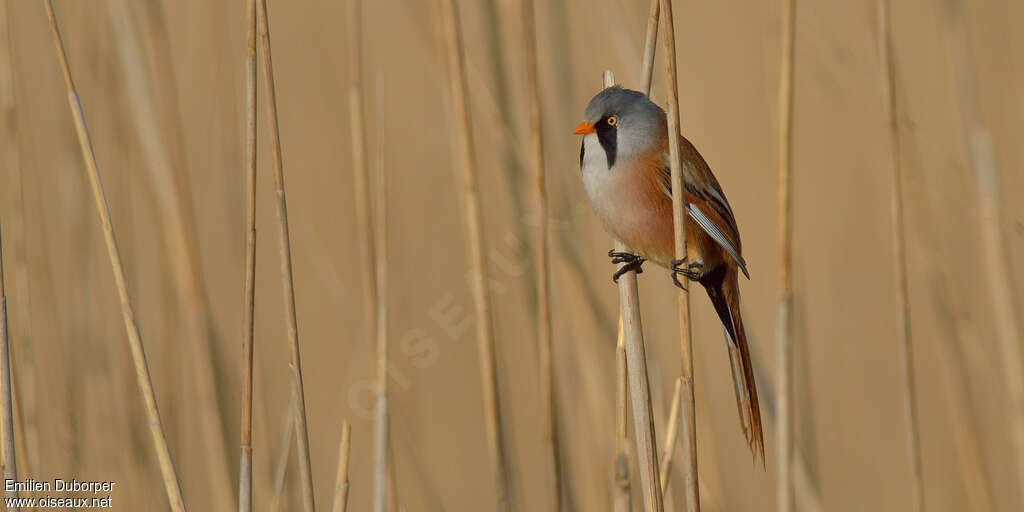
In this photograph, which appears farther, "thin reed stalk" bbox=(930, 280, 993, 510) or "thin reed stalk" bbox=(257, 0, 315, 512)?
"thin reed stalk" bbox=(930, 280, 993, 510)

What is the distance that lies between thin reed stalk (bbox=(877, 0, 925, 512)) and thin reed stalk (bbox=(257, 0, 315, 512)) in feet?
3.41

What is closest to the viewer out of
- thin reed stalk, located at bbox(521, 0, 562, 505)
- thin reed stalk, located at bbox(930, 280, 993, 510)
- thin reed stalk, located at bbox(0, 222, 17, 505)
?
thin reed stalk, located at bbox(0, 222, 17, 505)

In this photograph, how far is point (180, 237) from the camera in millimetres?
1989

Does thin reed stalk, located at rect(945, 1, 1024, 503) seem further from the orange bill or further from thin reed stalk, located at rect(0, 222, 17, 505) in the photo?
thin reed stalk, located at rect(0, 222, 17, 505)

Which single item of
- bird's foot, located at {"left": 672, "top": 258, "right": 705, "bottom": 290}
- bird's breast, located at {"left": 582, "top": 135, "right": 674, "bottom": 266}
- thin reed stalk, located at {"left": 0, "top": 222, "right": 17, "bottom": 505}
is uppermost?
bird's breast, located at {"left": 582, "top": 135, "right": 674, "bottom": 266}

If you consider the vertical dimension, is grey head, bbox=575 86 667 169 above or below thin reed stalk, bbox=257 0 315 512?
above

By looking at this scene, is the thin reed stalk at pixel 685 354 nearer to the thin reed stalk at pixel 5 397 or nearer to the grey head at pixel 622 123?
the grey head at pixel 622 123

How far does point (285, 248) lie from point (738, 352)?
865mm

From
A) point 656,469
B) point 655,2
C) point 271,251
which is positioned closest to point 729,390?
point 271,251

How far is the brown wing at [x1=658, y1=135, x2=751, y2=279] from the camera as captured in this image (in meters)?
1.80

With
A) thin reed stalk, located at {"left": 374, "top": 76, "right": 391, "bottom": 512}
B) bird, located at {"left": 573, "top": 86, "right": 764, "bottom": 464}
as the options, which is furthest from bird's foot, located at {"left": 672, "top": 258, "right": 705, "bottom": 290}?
thin reed stalk, located at {"left": 374, "top": 76, "right": 391, "bottom": 512}

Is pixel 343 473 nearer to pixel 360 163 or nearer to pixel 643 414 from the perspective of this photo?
pixel 643 414

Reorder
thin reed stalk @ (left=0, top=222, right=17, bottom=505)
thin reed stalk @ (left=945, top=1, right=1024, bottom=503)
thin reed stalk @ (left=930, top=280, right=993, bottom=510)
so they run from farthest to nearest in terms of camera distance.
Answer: thin reed stalk @ (left=930, top=280, right=993, bottom=510) → thin reed stalk @ (left=945, top=1, right=1024, bottom=503) → thin reed stalk @ (left=0, top=222, right=17, bottom=505)

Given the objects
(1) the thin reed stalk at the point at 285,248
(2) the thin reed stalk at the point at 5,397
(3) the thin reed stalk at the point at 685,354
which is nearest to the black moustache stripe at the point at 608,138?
(3) the thin reed stalk at the point at 685,354
